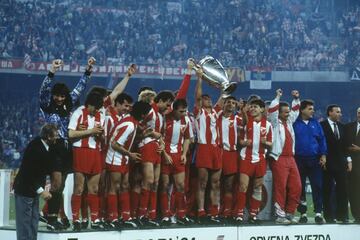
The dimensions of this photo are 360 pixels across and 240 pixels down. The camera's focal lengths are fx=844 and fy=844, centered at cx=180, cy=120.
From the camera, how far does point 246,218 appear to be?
→ 1278 centimetres

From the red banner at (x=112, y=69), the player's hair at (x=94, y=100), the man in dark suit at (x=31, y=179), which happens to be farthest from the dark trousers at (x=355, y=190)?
the red banner at (x=112, y=69)

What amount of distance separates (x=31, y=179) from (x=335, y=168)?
542 cm

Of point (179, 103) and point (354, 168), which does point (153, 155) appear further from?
point (354, 168)

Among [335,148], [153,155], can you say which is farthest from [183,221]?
[335,148]

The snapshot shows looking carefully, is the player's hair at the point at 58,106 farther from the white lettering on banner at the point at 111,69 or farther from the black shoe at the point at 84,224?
the white lettering on banner at the point at 111,69

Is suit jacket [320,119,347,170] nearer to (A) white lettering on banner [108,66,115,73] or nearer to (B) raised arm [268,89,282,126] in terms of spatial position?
(B) raised arm [268,89,282,126]

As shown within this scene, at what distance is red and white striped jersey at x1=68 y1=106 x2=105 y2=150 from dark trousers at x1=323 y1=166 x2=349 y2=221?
4.25 metres

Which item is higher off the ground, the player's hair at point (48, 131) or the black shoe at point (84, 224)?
the player's hair at point (48, 131)

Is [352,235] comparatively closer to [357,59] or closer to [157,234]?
[157,234]

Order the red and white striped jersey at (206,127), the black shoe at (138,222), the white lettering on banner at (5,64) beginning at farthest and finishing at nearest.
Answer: the white lettering on banner at (5,64)
the red and white striped jersey at (206,127)
the black shoe at (138,222)

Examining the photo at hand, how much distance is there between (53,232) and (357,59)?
3061 centimetres

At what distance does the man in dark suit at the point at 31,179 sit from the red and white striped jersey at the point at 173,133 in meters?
2.15

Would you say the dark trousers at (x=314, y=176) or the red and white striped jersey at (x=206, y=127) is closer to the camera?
the red and white striped jersey at (x=206, y=127)

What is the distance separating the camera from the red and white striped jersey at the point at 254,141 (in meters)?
12.2
